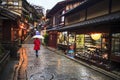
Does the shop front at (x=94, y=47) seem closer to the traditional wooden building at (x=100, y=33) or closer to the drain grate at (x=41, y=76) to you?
the traditional wooden building at (x=100, y=33)

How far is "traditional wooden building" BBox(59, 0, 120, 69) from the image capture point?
12.8 metres

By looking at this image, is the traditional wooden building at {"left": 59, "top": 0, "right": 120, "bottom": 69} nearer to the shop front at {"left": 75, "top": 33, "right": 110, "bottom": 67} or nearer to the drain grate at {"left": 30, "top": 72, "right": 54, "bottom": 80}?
the shop front at {"left": 75, "top": 33, "right": 110, "bottom": 67}

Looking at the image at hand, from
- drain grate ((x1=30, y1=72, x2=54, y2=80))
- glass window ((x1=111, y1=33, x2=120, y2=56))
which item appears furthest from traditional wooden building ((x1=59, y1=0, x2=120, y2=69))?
drain grate ((x1=30, y1=72, x2=54, y2=80))

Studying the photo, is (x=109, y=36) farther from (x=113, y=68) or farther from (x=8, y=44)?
(x=8, y=44)

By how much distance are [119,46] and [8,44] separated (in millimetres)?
10205

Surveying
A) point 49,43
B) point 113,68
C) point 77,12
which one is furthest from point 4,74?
point 49,43

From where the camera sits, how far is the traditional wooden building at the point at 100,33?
1277cm

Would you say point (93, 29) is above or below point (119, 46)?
above

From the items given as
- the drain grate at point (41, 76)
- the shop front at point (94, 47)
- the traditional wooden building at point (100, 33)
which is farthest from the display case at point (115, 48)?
the drain grate at point (41, 76)

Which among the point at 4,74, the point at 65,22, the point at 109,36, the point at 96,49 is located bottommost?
the point at 4,74

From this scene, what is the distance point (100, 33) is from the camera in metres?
15.4

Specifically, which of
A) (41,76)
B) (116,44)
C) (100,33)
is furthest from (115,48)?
(41,76)

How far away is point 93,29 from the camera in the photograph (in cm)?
1628

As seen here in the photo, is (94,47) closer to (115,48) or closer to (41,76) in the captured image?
(115,48)
